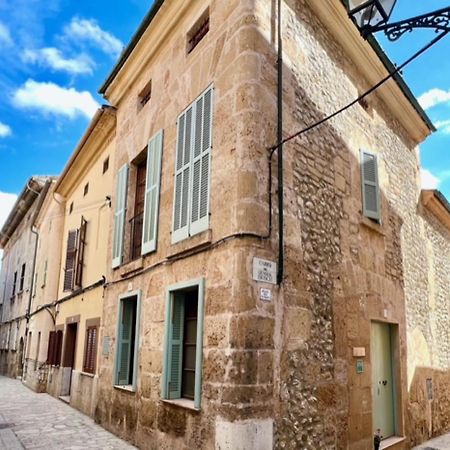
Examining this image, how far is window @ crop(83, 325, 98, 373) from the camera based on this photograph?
29.4 ft

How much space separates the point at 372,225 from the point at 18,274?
18.4 metres

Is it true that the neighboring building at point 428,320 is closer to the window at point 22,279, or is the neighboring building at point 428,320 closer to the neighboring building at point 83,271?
the neighboring building at point 83,271

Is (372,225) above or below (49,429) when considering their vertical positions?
above

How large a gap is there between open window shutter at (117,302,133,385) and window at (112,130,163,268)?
832 millimetres

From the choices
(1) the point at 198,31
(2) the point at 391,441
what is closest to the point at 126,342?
(2) the point at 391,441

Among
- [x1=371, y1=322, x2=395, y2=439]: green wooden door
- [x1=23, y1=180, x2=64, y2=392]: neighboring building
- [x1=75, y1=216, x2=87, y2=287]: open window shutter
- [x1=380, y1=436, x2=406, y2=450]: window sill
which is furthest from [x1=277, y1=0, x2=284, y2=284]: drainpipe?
[x1=23, y1=180, x2=64, y2=392]: neighboring building

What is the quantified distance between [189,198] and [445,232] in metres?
7.78

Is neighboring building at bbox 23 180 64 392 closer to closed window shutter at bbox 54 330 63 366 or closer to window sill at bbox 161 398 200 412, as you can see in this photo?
closed window shutter at bbox 54 330 63 366

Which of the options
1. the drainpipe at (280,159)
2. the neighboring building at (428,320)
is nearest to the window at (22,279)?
the neighboring building at (428,320)

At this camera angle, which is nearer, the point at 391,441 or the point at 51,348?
the point at 391,441

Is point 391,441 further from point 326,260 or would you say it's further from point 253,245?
point 253,245

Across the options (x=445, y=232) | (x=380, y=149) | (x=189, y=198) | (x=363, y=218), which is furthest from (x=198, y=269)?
(x=445, y=232)

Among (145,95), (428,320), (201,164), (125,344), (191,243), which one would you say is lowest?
(125,344)

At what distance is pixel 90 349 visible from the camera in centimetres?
924
